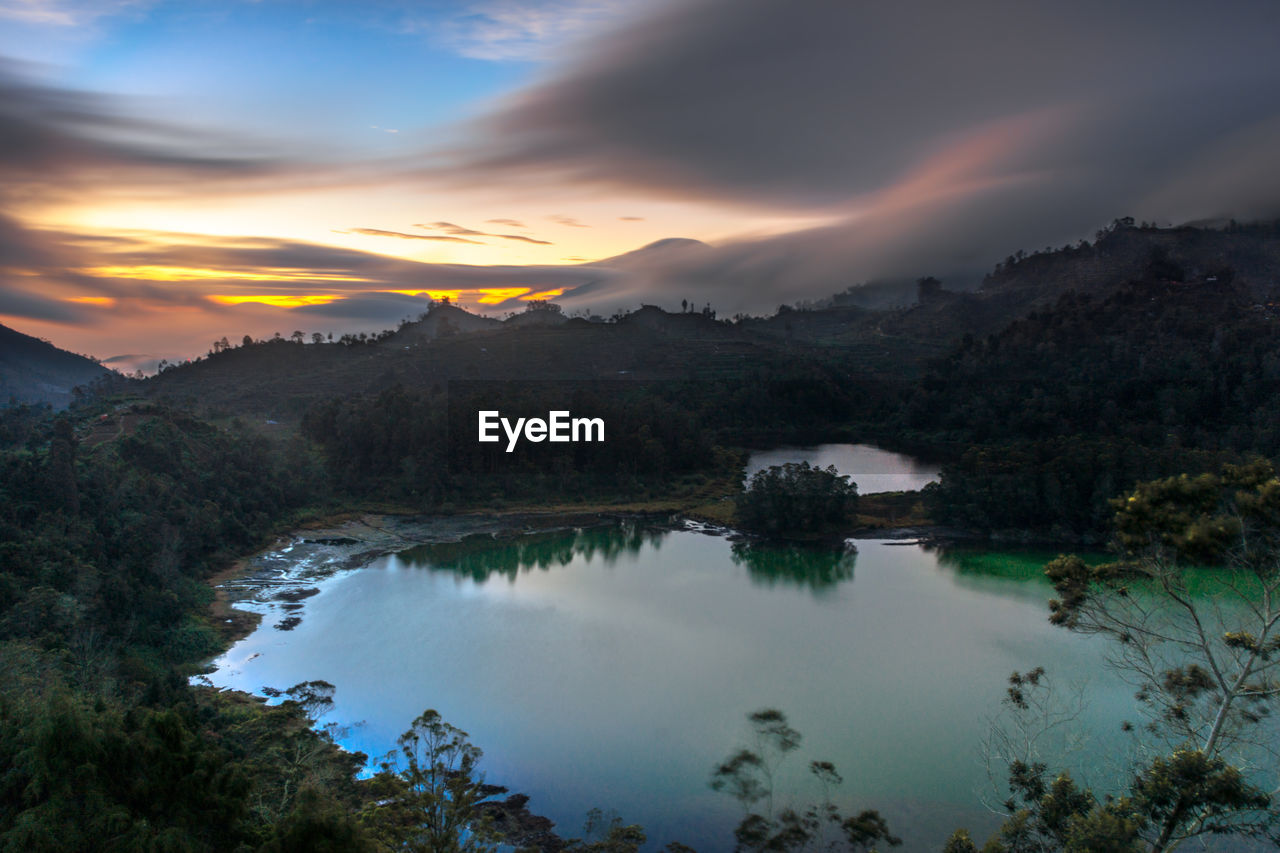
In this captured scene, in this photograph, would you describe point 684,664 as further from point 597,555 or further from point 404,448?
point 404,448

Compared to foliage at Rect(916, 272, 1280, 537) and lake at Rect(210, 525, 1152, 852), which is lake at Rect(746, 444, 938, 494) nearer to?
foliage at Rect(916, 272, 1280, 537)

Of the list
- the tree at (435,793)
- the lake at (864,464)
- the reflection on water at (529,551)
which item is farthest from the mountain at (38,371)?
the tree at (435,793)

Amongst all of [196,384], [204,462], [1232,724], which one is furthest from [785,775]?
[196,384]

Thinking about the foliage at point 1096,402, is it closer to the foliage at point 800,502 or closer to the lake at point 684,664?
the lake at point 684,664

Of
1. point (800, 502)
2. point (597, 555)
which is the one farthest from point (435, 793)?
point (800, 502)

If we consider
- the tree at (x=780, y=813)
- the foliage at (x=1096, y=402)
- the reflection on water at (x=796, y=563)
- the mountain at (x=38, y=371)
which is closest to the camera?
the tree at (x=780, y=813)

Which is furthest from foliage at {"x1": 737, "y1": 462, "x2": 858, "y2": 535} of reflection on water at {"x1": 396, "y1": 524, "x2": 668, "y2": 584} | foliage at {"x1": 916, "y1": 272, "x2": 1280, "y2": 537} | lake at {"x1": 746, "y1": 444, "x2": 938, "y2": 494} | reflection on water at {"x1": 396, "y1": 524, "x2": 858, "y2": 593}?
lake at {"x1": 746, "y1": 444, "x2": 938, "y2": 494}

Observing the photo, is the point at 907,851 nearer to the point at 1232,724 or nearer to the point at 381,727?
the point at 1232,724
